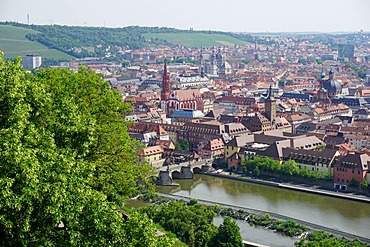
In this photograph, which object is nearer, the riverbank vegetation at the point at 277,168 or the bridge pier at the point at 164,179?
the riverbank vegetation at the point at 277,168

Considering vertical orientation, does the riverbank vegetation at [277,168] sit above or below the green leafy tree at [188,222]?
below

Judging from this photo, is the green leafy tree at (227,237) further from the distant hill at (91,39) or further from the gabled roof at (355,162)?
the distant hill at (91,39)

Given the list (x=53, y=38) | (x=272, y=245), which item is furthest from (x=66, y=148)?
(x=53, y=38)

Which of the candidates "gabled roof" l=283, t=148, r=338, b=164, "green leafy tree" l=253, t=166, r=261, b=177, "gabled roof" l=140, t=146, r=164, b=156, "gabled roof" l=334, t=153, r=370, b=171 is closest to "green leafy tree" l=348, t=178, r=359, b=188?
"gabled roof" l=334, t=153, r=370, b=171

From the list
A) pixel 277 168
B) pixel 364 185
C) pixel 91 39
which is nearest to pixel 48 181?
pixel 364 185

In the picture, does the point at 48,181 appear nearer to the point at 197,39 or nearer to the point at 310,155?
the point at 310,155

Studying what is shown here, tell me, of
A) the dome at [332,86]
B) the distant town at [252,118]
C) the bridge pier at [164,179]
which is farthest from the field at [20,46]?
the bridge pier at [164,179]
